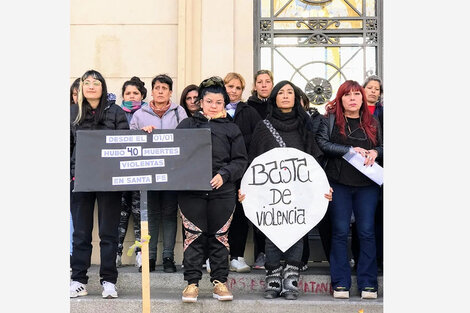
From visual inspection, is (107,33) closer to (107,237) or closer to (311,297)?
(107,237)

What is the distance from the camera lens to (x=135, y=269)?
6.30m

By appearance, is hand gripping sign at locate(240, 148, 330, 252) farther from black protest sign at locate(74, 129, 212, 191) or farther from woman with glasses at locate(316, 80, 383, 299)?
black protest sign at locate(74, 129, 212, 191)

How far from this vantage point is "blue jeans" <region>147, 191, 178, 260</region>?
6.21 m

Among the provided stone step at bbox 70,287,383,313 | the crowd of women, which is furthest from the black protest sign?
stone step at bbox 70,287,383,313

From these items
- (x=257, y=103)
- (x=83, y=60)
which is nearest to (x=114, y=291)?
(x=257, y=103)

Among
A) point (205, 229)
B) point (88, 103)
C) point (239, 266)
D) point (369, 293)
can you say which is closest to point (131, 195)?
point (88, 103)

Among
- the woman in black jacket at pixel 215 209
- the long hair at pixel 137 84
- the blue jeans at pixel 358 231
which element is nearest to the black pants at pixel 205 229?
the woman in black jacket at pixel 215 209

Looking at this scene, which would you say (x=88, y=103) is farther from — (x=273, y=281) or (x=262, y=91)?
(x=273, y=281)

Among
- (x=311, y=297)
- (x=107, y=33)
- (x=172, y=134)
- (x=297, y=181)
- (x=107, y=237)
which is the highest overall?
(x=107, y=33)

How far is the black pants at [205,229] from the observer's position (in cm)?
546

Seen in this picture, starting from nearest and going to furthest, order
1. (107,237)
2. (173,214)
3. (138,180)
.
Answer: (138,180)
(107,237)
(173,214)

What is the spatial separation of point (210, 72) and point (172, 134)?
192 centimetres

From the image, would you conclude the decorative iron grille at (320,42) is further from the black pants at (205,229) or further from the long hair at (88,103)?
the black pants at (205,229)

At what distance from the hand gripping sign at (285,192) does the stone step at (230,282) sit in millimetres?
539
